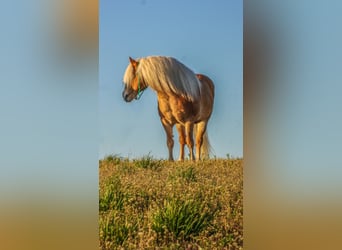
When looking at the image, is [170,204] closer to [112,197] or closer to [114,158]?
[112,197]

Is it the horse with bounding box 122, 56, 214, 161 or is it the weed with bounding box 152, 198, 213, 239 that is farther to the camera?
the horse with bounding box 122, 56, 214, 161

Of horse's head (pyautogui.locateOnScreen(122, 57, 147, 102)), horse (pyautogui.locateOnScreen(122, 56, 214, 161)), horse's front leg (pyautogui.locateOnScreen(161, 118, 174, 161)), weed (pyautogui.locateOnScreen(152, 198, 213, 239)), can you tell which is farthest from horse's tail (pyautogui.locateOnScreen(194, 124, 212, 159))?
horse's head (pyautogui.locateOnScreen(122, 57, 147, 102))

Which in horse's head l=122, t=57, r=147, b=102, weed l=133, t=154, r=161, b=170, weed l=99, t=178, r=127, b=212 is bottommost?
weed l=99, t=178, r=127, b=212

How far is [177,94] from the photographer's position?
3297 millimetres

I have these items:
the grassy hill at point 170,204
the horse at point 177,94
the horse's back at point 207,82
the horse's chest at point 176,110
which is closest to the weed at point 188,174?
the grassy hill at point 170,204

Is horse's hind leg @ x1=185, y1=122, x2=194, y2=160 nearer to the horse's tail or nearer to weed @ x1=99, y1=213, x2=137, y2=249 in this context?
the horse's tail

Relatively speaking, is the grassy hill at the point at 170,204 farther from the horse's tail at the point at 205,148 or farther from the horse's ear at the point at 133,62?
the horse's ear at the point at 133,62

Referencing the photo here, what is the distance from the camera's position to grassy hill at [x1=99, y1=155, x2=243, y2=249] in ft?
10.1

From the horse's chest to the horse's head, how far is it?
21 centimetres

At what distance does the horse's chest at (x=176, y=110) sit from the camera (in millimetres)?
3266
